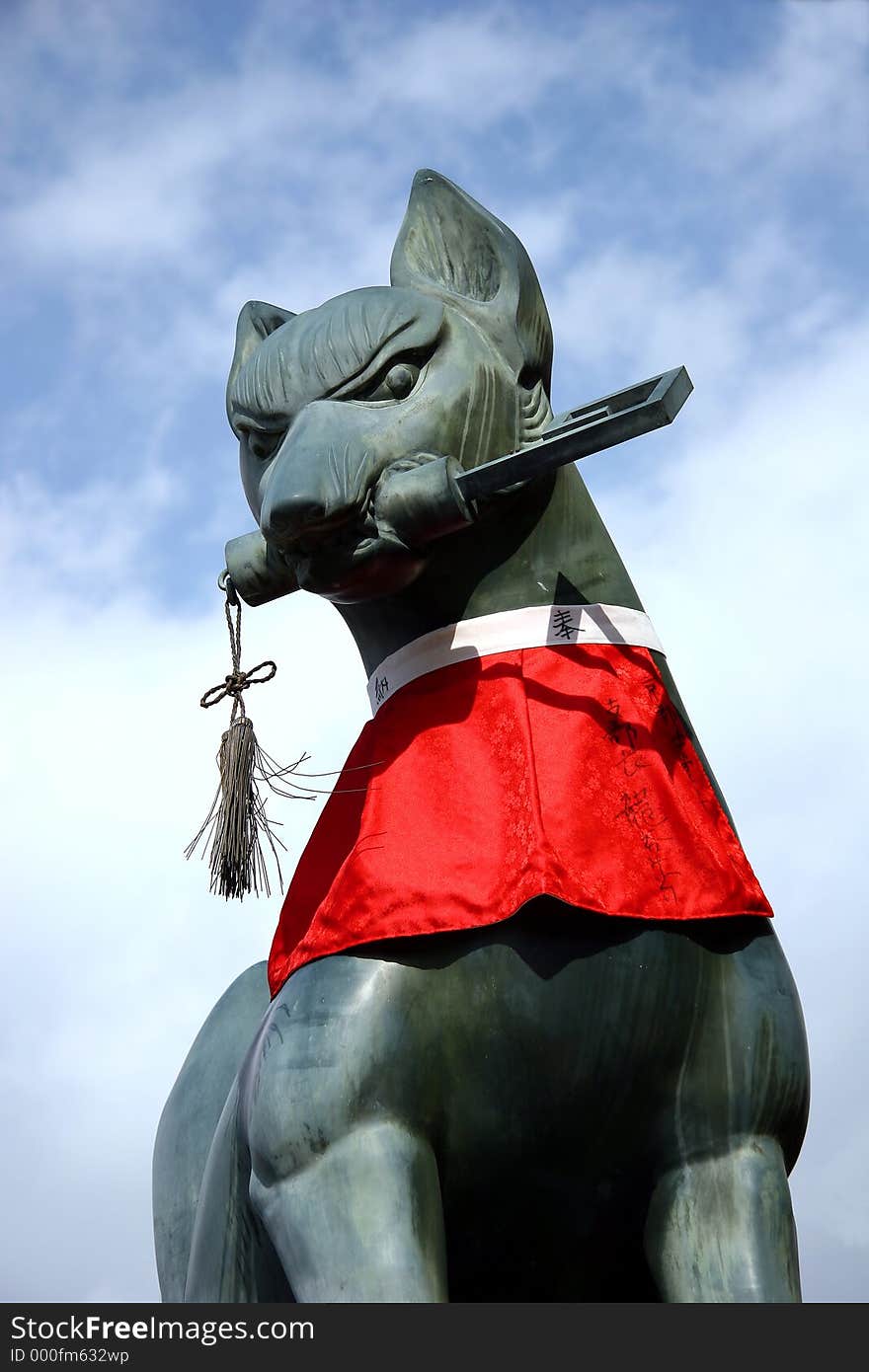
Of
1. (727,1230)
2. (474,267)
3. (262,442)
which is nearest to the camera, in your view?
(727,1230)

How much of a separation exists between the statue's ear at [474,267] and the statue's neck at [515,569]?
29 centimetres

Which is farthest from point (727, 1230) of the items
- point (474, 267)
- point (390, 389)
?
point (474, 267)

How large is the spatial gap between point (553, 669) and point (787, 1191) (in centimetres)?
105

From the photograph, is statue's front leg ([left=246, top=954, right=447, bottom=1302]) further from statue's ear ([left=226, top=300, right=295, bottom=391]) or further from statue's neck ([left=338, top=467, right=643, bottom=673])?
statue's ear ([left=226, top=300, right=295, bottom=391])

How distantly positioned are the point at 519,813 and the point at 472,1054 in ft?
1.44

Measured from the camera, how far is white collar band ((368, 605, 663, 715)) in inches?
155

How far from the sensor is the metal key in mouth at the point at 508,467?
147 inches

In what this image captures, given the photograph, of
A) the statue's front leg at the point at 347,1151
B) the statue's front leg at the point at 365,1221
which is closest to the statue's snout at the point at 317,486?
the statue's front leg at the point at 347,1151

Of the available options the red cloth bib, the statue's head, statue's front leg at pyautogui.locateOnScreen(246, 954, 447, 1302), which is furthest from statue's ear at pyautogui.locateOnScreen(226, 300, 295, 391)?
statue's front leg at pyautogui.locateOnScreen(246, 954, 447, 1302)

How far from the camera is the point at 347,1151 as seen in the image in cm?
354

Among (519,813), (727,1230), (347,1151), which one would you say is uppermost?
(519,813)

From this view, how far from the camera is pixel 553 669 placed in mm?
3900

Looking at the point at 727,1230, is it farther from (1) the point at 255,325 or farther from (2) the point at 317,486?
(1) the point at 255,325

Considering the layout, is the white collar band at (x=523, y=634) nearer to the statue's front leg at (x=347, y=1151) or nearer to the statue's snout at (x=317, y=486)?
the statue's snout at (x=317, y=486)
